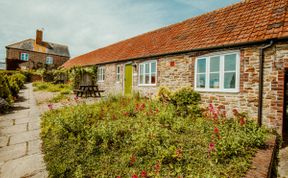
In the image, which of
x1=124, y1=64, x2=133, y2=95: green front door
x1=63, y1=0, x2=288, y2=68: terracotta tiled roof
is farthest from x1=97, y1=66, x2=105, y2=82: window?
x1=63, y1=0, x2=288, y2=68: terracotta tiled roof

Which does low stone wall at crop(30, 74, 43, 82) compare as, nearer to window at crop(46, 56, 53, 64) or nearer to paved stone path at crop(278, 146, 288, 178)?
window at crop(46, 56, 53, 64)

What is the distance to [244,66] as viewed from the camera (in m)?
5.99

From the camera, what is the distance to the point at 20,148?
13.2 feet

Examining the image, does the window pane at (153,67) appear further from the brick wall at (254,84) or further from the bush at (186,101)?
the bush at (186,101)

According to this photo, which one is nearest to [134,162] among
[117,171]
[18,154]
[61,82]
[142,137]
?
[117,171]

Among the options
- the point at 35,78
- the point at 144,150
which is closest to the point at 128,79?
the point at 144,150

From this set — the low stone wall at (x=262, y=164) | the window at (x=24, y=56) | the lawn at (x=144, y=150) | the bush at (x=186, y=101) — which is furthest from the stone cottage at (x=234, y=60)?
the window at (x=24, y=56)

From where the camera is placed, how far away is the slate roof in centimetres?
3619

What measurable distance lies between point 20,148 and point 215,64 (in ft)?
23.6

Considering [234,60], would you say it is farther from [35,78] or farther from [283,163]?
[35,78]

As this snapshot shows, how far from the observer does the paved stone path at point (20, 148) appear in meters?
3.09

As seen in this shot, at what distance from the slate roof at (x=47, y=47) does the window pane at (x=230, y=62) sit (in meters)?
42.0

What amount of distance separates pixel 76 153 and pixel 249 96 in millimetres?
5821

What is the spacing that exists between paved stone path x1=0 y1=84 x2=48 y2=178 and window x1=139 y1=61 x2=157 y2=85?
6165mm
